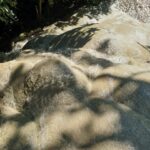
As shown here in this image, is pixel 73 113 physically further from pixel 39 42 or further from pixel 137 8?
pixel 137 8

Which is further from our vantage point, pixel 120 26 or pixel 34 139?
pixel 120 26

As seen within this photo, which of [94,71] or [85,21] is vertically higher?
[94,71]

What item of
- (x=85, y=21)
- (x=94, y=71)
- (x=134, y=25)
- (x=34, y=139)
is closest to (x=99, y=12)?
(x=85, y=21)

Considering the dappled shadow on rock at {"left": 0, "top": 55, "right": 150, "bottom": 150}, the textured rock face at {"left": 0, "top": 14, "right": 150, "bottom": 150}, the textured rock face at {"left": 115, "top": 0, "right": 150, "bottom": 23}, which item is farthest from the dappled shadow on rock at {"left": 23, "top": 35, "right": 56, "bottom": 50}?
the dappled shadow on rock at {"left": 0, "top": 55, "right": 150, "bottom": 150}

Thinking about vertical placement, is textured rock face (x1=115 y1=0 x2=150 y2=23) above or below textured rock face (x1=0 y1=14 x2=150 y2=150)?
below

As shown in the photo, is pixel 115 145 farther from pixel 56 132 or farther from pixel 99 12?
pixel 99 12

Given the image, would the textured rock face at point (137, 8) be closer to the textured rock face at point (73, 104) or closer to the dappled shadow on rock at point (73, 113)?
the textured rock face at point (73, 104)

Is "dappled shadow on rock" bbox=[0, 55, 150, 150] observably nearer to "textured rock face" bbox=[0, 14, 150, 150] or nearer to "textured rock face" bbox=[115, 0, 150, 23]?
"textured rock face" bbox=[0, 14, 150, 150]

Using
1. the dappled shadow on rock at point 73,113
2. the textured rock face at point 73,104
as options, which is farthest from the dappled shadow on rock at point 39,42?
the dappled shadow on rock at point 73,113

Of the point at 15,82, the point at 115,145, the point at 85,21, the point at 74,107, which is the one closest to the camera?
the point at 115,145

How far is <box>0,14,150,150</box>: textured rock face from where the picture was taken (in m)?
3.27

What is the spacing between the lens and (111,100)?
11.7ft

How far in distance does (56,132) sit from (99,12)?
9199 millimetres

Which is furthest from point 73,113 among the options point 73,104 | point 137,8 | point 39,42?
point 137,8
